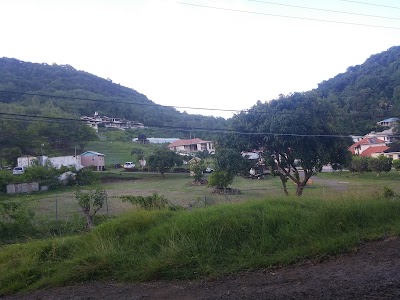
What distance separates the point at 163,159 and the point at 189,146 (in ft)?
16.8

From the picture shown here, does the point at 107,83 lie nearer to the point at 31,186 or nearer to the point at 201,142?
the point at 31,186

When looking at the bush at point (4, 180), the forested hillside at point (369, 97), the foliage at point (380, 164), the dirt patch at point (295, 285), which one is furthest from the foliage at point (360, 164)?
the dirt patch at point (295, 285)

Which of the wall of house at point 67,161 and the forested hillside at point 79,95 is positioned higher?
the forested hillside at point 79,95

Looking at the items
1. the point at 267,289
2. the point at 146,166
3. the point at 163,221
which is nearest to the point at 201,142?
the point at 146,166

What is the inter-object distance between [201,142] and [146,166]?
7247 millimetres

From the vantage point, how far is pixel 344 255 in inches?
221

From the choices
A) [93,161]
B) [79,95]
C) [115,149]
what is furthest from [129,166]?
[79,95]

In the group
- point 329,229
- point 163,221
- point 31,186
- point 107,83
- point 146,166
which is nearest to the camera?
point 329,229

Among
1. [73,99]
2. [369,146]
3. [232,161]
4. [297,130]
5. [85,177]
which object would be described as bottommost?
[85,177]

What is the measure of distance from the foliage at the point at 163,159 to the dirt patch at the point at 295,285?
36.4 metres

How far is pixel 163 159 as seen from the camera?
42.2 meters

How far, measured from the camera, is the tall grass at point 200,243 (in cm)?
560

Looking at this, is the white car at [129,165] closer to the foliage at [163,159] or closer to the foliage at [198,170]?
the foliage at [163,159]

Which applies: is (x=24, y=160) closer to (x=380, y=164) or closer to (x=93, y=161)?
(x=93, y=161)
